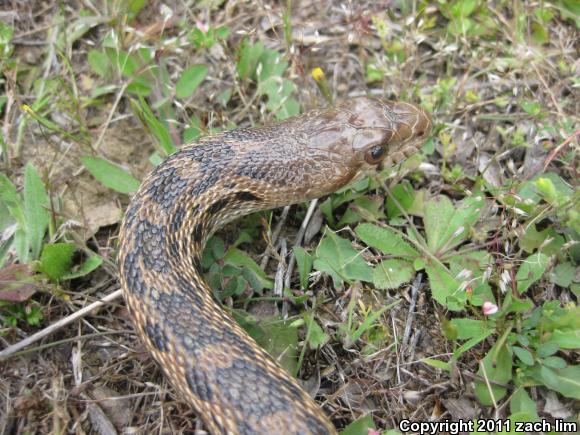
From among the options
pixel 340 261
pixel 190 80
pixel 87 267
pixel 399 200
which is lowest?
pixel 340 261

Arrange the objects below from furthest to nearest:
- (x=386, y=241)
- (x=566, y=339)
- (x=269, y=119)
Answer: (x=269, y=119), (x=386, y=241), (x=566, y=339)

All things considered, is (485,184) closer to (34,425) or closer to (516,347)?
(516,347)

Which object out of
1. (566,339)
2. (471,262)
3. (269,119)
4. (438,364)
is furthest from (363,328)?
(269,119)

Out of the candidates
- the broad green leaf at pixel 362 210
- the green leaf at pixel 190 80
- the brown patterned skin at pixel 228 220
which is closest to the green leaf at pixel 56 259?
the brown patterned skin at pixel 228 220

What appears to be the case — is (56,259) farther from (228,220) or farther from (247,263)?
(247,263)

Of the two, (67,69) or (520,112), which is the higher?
(67,69)

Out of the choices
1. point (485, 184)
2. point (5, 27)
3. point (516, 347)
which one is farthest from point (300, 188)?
point (5, 27)
